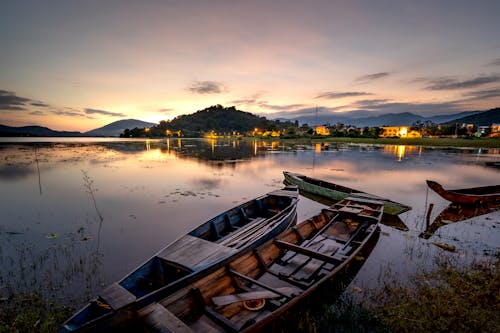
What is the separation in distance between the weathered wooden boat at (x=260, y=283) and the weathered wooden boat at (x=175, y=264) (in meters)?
0.28

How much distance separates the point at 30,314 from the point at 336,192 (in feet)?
48.1

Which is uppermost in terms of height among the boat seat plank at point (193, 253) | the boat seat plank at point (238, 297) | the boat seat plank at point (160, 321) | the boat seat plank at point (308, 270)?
the boat seat plank at point (160, 321)

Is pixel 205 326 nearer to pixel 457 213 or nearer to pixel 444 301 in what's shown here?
pixel 444 301

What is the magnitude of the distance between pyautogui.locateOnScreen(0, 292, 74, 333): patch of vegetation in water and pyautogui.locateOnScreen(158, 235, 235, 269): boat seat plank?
8.28 feet

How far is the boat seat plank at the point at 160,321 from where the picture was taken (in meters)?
3.69

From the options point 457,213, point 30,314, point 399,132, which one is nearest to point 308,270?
point 30,314

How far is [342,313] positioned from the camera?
18.2 ft

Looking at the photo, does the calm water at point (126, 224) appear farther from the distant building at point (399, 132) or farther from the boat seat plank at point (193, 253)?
the distant building at point (399, 132)

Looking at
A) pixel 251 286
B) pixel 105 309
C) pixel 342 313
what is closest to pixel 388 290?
pixel 342 313

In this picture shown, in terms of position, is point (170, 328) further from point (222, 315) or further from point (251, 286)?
point (251, 286)

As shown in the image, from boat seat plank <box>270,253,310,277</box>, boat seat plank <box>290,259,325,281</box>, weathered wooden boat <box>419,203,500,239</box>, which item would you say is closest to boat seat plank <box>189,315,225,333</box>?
boat seat plank <box>270,253,310,277</box>

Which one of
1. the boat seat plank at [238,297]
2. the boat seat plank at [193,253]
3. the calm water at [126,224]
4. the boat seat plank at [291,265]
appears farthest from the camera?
the calm water at [126,224]

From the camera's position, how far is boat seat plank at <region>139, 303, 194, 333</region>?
369 centimetres

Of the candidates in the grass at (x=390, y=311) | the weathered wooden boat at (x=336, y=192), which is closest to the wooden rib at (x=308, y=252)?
the grass at (x=390, y=311)
